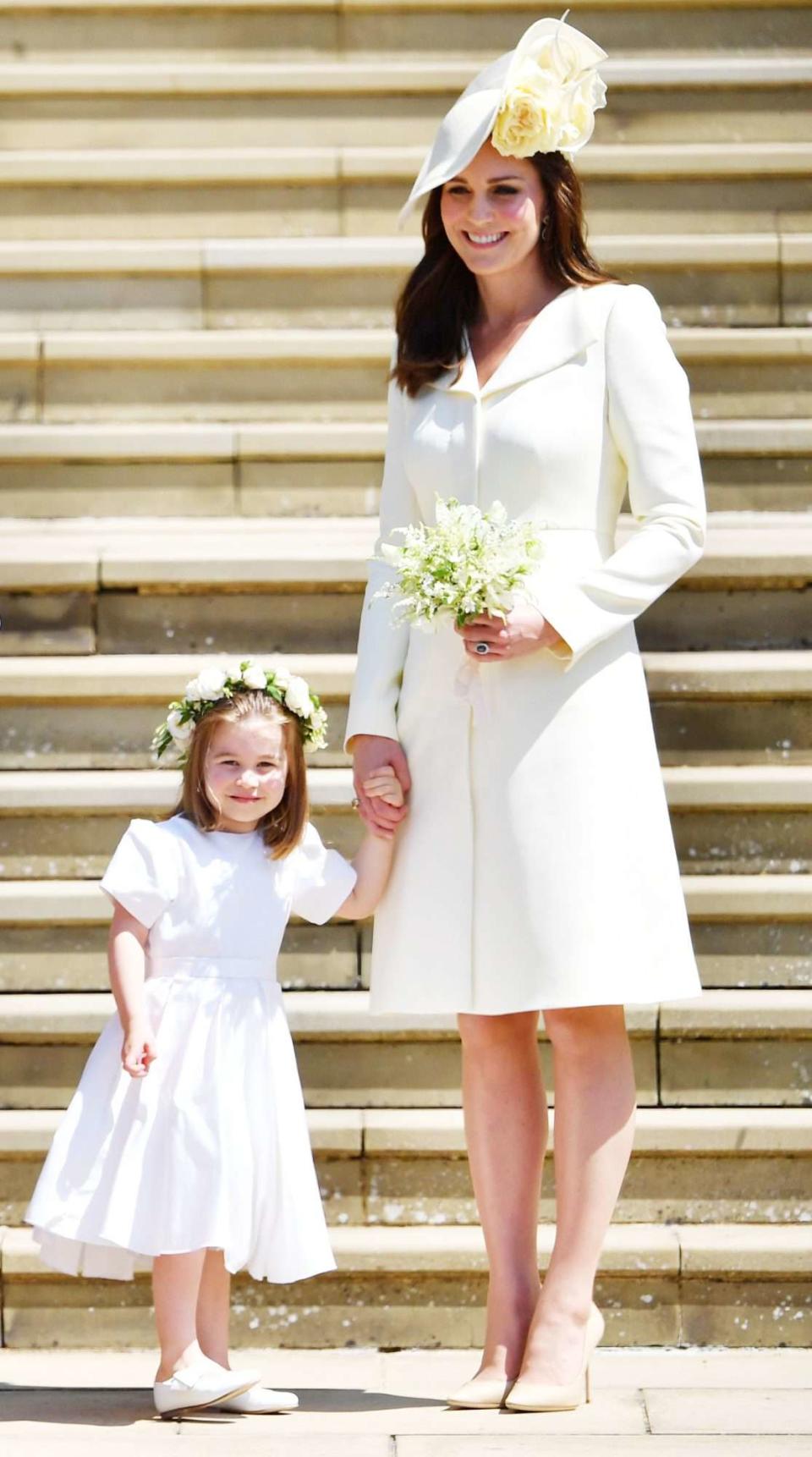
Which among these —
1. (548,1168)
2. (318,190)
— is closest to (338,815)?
(548,1168)

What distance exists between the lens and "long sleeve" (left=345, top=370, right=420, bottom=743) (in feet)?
11.5

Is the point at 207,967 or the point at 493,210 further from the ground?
the point at 493,210

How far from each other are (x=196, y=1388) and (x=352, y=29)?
12.5 feet

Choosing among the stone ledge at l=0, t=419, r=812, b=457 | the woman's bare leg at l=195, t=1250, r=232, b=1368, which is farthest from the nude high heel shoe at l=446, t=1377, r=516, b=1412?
the stone ledge at l=0, t=419, r=812, b=457

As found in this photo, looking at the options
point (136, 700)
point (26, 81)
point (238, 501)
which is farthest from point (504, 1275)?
point (26, 81)

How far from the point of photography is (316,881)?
3.62 m

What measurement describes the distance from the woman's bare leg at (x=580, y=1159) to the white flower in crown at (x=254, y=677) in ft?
2.50

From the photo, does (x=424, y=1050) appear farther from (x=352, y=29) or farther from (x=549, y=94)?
(x=352, y=29)

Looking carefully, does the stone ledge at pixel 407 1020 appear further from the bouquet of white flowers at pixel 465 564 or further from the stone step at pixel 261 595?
the bouquet of white flowers at pixel 465 564

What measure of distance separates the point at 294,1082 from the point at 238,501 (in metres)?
1.94

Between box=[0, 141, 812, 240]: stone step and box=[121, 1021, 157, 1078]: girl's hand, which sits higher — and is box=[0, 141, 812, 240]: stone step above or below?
above

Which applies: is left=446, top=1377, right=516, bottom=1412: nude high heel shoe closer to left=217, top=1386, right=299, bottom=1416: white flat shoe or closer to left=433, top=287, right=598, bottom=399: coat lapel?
left=217, top=1386, right=299, bottom=1416: white flat shoe

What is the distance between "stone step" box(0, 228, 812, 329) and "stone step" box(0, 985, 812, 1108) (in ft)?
5.60

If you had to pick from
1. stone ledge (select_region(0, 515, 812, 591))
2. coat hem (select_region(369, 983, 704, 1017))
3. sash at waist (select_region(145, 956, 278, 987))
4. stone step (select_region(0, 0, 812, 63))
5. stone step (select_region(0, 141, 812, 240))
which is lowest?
coat hem (select_region(369, 983, 704, 1017))
